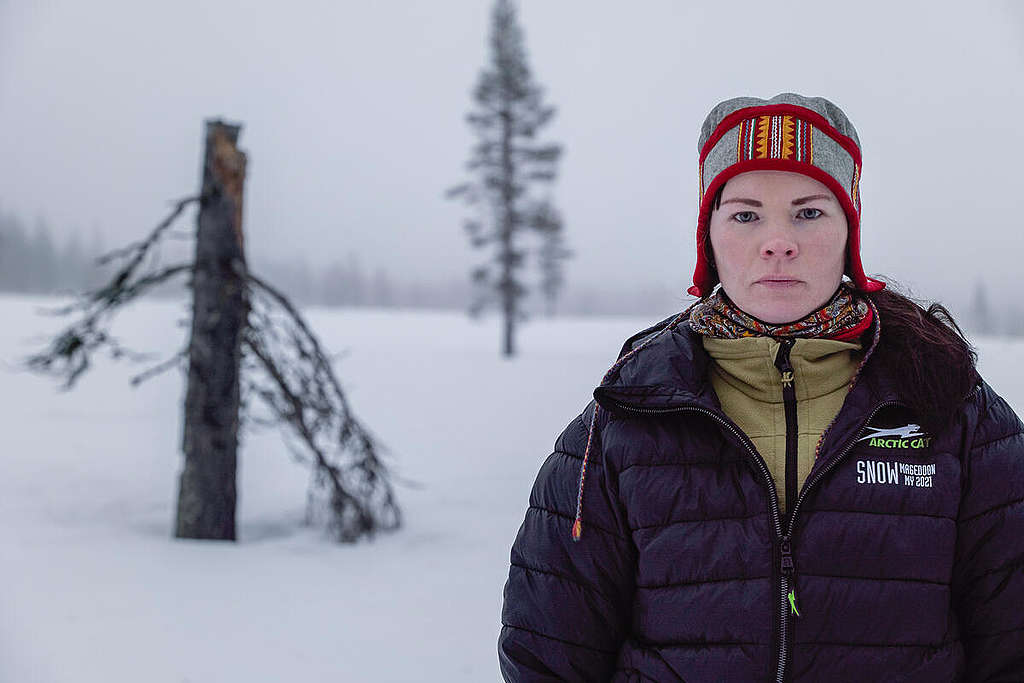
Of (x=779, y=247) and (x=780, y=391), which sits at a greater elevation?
(x=779, y=247)

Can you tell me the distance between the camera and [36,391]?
39.7 ft

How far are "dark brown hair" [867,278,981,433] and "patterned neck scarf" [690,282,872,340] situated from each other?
0.08 meters

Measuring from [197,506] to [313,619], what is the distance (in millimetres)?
1804

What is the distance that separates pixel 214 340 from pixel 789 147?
15.3 feet

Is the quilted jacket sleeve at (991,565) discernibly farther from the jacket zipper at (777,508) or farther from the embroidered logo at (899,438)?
the jacket zipper at (777,508)

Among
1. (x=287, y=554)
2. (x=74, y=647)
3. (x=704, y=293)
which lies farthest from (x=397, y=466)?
(x=704, y=293)

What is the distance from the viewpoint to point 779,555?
1701 mm

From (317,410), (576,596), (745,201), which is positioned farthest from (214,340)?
(745,201)

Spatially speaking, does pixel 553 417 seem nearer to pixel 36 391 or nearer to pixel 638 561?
pixel 36 391

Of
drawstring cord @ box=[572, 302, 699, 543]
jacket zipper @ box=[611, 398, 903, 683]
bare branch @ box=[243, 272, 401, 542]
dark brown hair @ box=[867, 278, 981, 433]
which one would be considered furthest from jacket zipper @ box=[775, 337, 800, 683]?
bare branch @ box=[243, 272, 401, 542]

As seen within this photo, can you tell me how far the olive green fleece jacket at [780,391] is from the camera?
1810 mm

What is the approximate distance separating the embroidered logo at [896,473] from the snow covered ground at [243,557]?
8.26 ft

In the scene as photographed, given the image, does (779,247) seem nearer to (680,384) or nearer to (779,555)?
(680,384)

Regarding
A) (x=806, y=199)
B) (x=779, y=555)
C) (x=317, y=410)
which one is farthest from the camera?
(x=317, y=410)
